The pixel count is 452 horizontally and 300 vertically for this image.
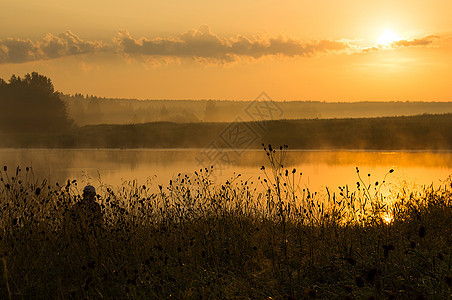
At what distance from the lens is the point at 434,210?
9891mm

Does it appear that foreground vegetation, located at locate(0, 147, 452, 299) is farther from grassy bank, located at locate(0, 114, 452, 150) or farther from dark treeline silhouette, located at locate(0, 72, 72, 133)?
dark treeline silhouette, located at locate(0, 72, 72, 133)

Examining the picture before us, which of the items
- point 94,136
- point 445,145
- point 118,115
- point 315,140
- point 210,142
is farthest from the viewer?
point 118,115

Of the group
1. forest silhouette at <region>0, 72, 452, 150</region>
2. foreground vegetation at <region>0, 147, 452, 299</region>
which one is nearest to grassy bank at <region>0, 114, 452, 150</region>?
forest silhouette at <region>0, 72, 452, 150</region>

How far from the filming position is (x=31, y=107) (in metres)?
67.6

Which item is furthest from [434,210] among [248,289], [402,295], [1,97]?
[1,97]

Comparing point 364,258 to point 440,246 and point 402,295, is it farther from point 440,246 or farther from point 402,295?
point 440,246

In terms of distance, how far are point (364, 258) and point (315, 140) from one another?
140ft

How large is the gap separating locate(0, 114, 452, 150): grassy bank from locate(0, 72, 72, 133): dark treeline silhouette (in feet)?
11.4

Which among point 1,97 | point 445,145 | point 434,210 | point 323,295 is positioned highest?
point 1,97

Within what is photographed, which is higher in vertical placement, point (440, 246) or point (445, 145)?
point (445, 145)

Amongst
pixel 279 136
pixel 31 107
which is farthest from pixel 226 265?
pixel 31 107

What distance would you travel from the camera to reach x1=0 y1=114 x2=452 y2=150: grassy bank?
150 feet

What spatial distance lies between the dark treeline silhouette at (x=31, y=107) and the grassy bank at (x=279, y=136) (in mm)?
3468

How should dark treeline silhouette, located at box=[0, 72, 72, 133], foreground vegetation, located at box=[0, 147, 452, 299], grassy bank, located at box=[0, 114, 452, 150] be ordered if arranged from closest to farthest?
foreground vegetation, located at box=[0, 147, 452, 299] → grassy bank, located at box=[0, 114, 452, 150] → dark treeline silhouette, located at box=[0, 72, 72, 133]
